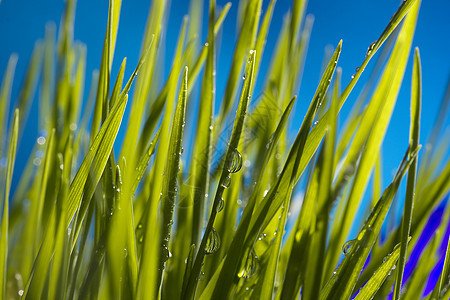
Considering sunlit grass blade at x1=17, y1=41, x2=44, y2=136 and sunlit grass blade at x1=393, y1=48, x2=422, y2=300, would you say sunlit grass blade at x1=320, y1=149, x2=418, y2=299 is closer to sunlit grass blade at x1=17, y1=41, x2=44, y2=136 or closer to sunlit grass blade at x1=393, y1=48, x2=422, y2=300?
sunlit grass blade at x1=393, y1=48, x2=422, y2=300

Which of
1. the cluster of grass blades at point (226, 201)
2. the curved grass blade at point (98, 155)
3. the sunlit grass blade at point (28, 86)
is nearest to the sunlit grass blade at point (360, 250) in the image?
the cluster of grass blades at point (226, 201)

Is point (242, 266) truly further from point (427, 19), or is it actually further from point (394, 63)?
point (427, 19)

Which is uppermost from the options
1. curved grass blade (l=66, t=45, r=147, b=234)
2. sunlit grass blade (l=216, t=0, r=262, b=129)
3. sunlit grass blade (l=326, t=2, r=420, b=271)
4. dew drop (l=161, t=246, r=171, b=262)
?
sunlit grass blade (l=216, t=0, r=262, b=129)

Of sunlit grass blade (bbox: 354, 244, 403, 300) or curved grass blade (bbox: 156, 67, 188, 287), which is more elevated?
curved grass blade (bbox: 156, 67, 188, 287)

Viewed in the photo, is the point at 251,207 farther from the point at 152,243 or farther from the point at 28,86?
the point at 28,86

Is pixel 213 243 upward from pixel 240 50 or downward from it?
downward

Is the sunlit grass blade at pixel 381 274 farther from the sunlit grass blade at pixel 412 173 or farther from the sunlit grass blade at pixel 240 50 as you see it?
the sunlit grass blade at pixel 240 50

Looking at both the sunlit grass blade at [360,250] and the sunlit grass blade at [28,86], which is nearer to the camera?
the sunlit grass blade at [360,250]

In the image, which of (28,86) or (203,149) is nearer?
(203,149)

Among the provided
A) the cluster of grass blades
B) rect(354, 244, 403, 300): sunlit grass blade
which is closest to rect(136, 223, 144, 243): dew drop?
the cluster of grass blades

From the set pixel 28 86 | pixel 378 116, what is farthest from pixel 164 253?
pixel 28 86

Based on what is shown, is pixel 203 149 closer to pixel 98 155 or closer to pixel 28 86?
pixel 98 155
